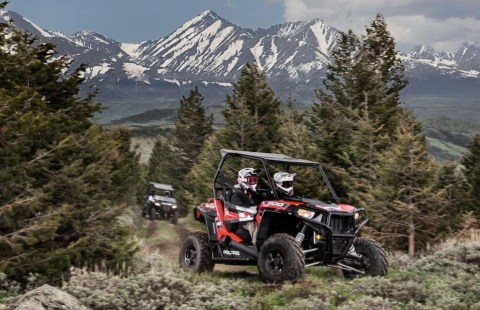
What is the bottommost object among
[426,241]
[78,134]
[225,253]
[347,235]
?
[426,241]

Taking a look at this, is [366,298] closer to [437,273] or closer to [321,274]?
[437,273]

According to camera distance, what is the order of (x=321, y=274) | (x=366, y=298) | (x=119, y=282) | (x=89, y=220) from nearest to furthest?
(x=366, y=298) → (x=119, y=282) → (x=321, y=274) → (x=89, y=220)

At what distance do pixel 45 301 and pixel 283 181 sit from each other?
5.51m

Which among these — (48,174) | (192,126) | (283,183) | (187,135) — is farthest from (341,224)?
(187,135)

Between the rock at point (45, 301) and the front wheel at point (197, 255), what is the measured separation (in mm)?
4648

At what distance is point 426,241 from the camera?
17.3 metres

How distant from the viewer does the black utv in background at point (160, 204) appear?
43.8m

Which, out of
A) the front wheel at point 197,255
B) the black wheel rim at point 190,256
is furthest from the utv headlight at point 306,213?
the black wheel rim at point 190,256

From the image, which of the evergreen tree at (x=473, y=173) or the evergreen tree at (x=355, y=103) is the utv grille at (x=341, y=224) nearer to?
the evergreen tree at (x=355, y=103)

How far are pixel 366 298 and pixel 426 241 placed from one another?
10.6 metres

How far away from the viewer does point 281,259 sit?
32.6 ft

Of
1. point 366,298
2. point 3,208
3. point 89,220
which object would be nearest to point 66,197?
point 89,220

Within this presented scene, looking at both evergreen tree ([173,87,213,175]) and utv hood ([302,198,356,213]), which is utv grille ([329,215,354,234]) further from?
evergreen tree ([173,87,213,175])

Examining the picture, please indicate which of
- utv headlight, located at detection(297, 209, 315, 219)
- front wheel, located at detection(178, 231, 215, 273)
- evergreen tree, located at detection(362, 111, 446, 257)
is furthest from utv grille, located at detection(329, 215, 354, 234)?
evergreen tree, located at detection(362, 111, 446, 257)
